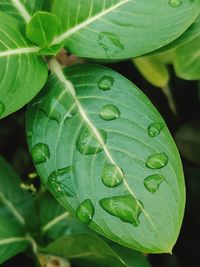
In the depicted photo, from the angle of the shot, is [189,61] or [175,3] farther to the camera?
[189,61]

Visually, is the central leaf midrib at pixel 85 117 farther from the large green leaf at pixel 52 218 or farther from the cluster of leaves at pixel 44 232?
the large green leaf at pixel 52 218

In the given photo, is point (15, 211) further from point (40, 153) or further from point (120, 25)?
point (120, 25)

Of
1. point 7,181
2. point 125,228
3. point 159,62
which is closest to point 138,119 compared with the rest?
point 125,228

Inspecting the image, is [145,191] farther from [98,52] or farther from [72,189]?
[98,52]

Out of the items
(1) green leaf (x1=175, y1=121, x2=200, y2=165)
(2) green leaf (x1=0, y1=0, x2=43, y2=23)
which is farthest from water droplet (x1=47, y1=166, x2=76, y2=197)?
(1) green leaf (x1=175, y1=121, x2=200, y2=165)

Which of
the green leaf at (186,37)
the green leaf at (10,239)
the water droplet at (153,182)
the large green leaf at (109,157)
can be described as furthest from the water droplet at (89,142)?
the green leaf at (10,239)

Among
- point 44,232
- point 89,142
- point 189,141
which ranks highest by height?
point 89,142

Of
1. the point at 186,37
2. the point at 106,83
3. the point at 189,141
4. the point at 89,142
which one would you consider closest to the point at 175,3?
the point at 186,37
